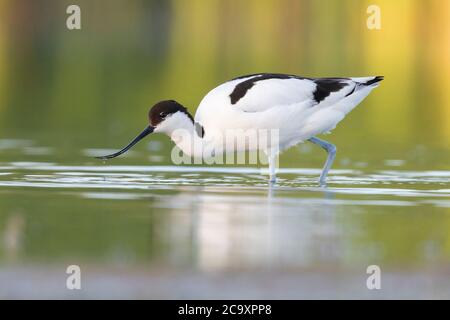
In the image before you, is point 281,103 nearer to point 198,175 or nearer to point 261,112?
point 261,112

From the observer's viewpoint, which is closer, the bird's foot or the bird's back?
the bird's foot

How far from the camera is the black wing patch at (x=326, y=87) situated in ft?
44.5

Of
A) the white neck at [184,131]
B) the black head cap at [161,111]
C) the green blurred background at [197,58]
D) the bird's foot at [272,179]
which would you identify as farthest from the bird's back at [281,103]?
the green blurred background at [197,58]

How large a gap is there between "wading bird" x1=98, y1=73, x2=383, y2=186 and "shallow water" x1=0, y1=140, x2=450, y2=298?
394 millimetres

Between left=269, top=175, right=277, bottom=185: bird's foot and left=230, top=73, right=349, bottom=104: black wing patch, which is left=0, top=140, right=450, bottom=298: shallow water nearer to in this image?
left=269, top=175, right=277, bottom=185: bird's foot

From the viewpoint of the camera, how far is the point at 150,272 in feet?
26.3

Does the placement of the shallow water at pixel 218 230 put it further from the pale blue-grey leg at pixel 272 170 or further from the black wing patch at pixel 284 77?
the black wing patch at pixel 284 77

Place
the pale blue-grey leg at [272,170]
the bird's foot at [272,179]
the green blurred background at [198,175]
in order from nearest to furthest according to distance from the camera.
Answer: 1. the green blurred background at [198,175]
2. the bird's foot at [272,179]
3. the pale blue-grey leg at [272,170]

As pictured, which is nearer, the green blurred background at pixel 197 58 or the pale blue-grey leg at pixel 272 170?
the pale blue-grey leg at pixel 272 170

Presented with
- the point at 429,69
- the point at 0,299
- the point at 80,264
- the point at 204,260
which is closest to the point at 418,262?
the point at 204,260

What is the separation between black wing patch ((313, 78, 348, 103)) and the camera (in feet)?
44.5

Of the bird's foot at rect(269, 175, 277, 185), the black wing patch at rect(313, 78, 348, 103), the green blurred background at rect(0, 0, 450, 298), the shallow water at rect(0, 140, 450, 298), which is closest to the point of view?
the shallow water at rect(0, 140, 450, 298)

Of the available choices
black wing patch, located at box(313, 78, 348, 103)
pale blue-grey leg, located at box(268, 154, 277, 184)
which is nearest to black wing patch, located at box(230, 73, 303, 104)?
black wing patch, located at box(313, 78, 348, 103)

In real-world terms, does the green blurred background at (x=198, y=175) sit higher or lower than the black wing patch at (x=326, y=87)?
lower
